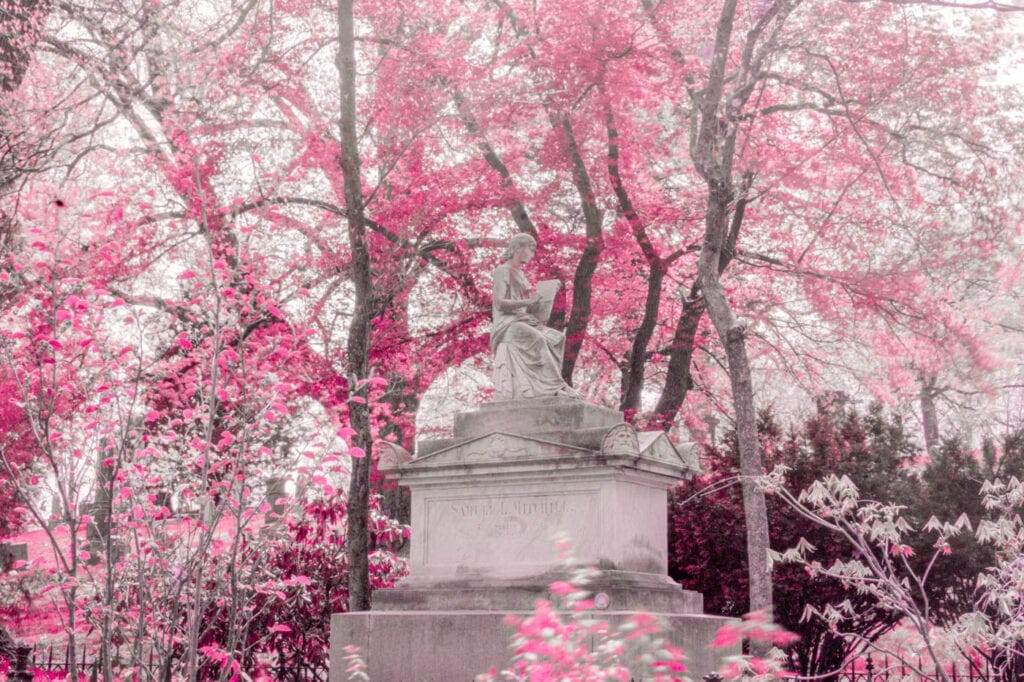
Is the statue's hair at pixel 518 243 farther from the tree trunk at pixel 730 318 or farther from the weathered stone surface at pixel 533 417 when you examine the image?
the tree trunk at pixel 730 318

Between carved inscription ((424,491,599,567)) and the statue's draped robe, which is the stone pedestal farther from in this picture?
the statue's draped robe

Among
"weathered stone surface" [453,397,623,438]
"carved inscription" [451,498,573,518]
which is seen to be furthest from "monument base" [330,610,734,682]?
"weathered stone surface" [453,397,623,438]

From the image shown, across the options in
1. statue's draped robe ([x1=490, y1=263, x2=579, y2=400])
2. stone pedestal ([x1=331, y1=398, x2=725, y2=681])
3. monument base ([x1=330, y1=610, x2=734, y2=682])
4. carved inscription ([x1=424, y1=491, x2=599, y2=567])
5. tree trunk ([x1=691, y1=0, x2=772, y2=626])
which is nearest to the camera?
monument base ([x1=330, y1=610, x2=734, y2=682])

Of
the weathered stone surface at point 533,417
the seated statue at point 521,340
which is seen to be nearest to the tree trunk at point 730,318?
the weathered stone surface at point 533,417

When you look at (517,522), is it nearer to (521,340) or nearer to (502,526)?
(502,526)

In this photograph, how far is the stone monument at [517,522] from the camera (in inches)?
335

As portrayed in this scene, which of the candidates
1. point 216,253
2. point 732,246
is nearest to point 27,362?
point 216,253

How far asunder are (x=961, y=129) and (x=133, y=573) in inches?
435

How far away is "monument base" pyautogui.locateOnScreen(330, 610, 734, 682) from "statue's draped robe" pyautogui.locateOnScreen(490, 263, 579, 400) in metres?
2.03

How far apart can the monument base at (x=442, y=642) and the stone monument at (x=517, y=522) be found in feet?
0.04

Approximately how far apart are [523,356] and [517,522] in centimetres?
151

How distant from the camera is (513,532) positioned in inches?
355

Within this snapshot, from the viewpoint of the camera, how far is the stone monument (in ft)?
27.9

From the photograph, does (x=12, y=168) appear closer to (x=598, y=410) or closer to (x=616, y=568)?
(x=598, y=410)
